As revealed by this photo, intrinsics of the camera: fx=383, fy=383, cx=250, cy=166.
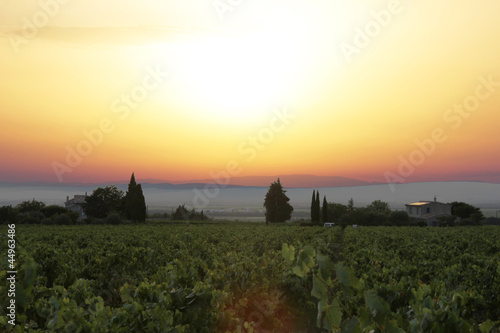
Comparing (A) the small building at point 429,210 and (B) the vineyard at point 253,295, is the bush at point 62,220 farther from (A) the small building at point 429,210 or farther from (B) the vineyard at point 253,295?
(A) the small building at point 429,210

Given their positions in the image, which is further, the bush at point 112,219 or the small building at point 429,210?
the small building at point 429,210

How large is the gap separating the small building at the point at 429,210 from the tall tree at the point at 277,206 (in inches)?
1105

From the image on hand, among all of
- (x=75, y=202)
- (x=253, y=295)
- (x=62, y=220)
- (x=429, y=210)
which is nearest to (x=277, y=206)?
(x=429, y=210)

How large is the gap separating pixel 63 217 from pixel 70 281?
48.3 meters

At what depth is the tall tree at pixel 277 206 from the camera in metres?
81.3

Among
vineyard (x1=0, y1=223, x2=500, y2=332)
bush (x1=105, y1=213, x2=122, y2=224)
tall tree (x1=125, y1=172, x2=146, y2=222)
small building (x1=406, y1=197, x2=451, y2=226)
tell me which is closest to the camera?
vineyard (x1=0, y1=223, x2=500, y2=332)

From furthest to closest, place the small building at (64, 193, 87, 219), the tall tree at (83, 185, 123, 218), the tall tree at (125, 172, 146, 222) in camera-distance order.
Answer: the small building at (64, 193, 87, 219) < the tall tree at (83, 185, 123, 218) < the tall tree at (125, 172, 146, 222)

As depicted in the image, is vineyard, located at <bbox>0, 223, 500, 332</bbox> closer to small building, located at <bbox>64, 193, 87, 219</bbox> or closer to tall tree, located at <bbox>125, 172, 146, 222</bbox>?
tall tree, located at <bbox>125, 172, 146, 222</bbox>

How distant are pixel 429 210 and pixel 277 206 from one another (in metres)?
34.1

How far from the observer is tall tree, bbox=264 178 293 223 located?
81.3 metres

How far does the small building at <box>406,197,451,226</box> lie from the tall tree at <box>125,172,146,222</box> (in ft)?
186

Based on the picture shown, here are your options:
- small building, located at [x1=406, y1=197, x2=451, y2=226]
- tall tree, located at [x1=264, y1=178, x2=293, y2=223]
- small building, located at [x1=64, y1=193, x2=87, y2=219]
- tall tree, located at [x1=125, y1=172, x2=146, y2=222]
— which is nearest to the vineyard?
tall tree, located at [x1=125, y1=172, x2=146, y2=222]

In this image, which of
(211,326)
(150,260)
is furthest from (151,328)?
(150,260)

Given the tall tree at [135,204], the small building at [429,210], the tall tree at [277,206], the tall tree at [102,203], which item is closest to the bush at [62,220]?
the tall tree at [135,204]
